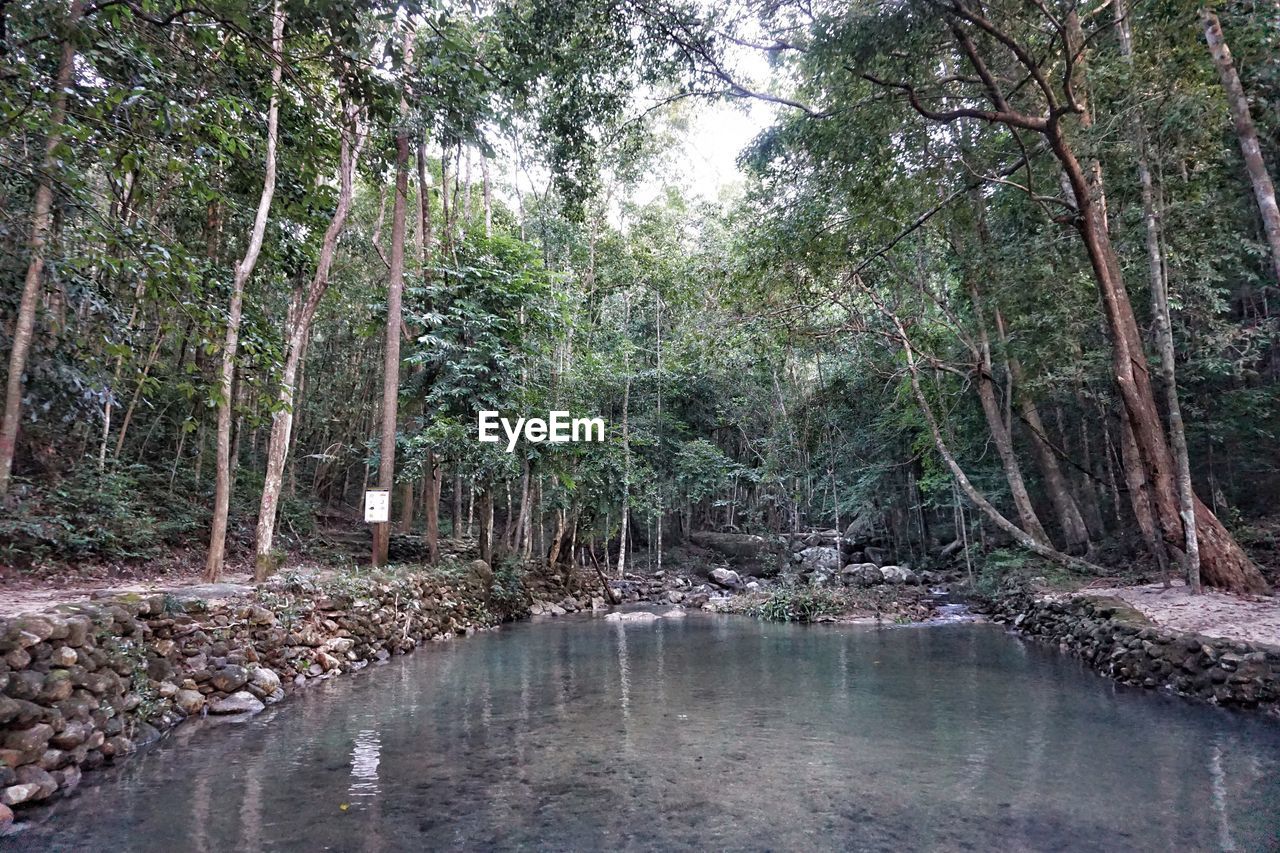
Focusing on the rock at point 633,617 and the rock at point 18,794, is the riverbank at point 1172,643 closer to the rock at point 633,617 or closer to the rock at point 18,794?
the rock at point 633,617

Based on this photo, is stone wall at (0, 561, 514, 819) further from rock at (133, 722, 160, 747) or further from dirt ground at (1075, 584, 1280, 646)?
dirt ground at (1075, 584, 1280, 646)

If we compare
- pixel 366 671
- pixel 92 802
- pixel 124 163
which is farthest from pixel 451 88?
pixel 366 671

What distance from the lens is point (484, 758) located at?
495 cm

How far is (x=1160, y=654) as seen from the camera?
708cm

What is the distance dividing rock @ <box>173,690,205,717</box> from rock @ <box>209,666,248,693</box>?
0.68 feet

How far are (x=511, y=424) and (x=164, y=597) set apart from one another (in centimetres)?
739

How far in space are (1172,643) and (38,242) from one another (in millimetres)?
10474

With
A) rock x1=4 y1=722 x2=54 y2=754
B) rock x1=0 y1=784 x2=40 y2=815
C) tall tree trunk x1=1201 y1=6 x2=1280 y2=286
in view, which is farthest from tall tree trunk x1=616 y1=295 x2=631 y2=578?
rock x1=0 y1=784 x2=40 y2=815

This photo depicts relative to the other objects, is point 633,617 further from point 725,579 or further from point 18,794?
point 18,794

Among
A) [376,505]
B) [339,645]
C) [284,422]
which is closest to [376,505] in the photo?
[376,505]

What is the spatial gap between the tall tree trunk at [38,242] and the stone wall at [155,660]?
184 cm

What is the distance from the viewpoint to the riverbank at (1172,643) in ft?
19.5

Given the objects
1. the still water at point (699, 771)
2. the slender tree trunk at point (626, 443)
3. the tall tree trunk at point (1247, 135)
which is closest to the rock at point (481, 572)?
the slender tree trunk at point (626, 443)

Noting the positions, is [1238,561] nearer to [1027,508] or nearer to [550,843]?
[1027,508]
